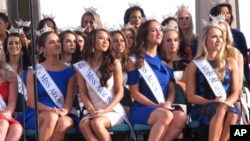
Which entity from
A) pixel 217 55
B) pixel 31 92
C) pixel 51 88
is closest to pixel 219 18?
pixel 217 55

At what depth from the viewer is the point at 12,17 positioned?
832 centimetres

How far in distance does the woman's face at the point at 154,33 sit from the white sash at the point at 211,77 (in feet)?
1.25

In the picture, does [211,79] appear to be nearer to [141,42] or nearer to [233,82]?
[233,82]

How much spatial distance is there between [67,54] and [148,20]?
83cm

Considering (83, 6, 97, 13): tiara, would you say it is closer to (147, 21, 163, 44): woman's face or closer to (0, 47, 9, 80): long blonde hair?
(147, 21, 163, 44): woman's face

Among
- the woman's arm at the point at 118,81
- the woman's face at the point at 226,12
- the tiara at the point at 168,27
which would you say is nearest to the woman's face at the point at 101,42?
the woman's arm at the point at 118,81

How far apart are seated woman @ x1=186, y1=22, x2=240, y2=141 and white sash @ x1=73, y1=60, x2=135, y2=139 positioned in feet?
1.94

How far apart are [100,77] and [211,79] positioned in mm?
934

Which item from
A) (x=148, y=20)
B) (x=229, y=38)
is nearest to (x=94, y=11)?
(x=148, y=20)

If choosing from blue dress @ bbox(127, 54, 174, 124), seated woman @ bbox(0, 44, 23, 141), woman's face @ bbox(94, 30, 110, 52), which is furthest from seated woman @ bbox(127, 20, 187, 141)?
seated woman @ bbox(0, 44, 23, 141)

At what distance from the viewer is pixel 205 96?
6422mm

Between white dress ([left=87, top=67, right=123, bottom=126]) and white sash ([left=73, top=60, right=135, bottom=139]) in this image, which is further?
white sash ([left=73, top=60, right=135, bottom=139])

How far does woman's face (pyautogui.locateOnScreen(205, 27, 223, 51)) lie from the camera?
649 cm

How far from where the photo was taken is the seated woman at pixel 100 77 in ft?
21.1
